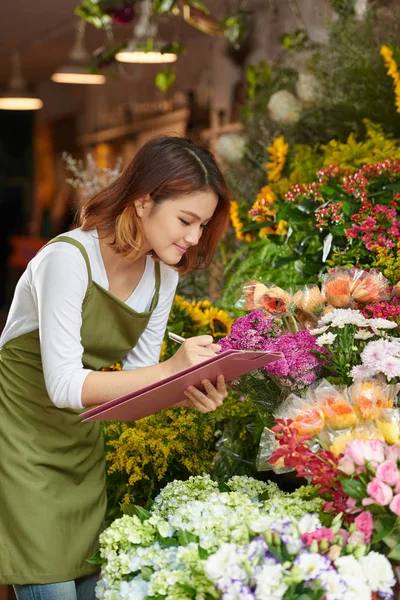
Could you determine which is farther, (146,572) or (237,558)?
(146,572)

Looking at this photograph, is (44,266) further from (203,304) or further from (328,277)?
(203,304)

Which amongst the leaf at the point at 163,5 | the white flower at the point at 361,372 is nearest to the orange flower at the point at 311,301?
the white flower at the point at 361,372

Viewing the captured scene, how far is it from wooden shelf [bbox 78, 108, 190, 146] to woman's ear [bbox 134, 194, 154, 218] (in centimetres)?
531

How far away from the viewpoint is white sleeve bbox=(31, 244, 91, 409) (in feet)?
5.43

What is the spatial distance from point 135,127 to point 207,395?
7.11 meters

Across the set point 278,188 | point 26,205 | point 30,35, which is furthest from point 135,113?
point 278,188

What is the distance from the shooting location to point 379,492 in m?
1.29

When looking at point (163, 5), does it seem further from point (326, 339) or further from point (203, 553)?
point (203, 553)

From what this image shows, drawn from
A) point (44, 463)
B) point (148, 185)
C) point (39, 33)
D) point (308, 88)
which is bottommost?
point (44, 463)

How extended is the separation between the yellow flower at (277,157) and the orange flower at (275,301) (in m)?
1.20

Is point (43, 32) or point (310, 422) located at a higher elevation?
point (43, 32)

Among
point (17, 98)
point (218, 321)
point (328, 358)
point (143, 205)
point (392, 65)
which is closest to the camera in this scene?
point (328, 358)

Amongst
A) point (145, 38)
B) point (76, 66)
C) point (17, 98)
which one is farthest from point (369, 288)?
point (17, 98)

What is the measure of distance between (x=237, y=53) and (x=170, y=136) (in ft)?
11.4
